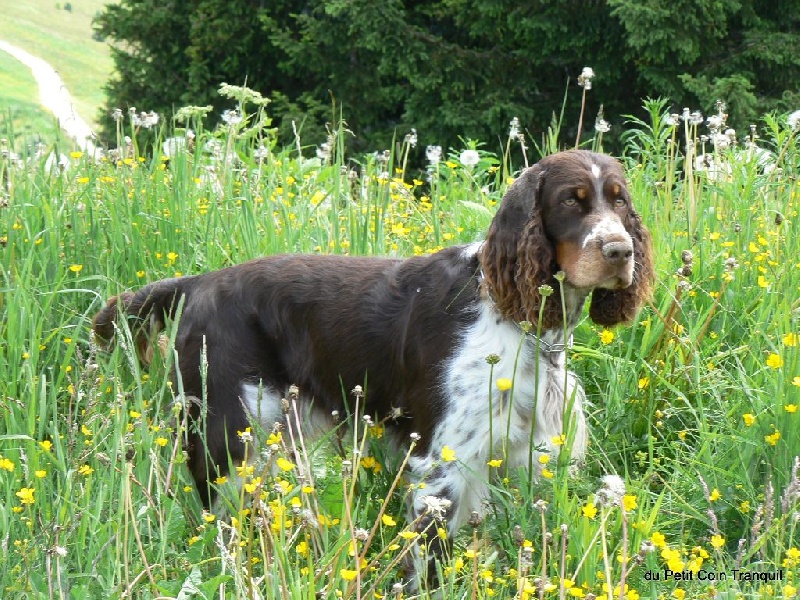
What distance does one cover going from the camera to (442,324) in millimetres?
3506

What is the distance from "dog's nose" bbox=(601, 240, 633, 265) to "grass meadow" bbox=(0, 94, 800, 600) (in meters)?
0.38

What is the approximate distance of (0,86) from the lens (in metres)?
30.4

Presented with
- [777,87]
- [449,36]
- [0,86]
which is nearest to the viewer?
[777,87]

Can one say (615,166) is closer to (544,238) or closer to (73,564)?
(544,238)

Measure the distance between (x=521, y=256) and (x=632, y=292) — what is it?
0.40 meters

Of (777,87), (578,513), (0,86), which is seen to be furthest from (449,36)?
(0,86)

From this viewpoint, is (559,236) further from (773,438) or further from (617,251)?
(773,438)

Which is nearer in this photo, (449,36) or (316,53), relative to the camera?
(316,53)

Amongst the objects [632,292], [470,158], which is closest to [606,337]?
[632,292]

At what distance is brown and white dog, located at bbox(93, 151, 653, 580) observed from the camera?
333 cm

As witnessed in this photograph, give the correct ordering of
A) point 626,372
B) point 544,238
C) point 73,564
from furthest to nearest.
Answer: point 626,372
point 544,238
point 73,564

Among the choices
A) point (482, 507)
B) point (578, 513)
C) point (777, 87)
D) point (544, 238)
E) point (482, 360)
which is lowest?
point (482, 507)

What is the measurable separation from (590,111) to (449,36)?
8.73 feet

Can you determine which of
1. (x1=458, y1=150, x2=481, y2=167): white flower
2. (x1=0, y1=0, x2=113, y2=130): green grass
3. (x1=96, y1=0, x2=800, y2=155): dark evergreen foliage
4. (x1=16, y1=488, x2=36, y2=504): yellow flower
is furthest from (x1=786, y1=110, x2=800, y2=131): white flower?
(x1=0, y1=0, x2=113, y2=130): green grass
